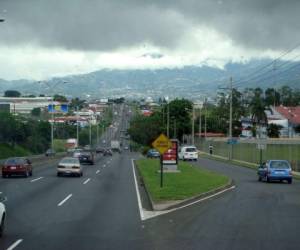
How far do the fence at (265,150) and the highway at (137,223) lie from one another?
1136 inches

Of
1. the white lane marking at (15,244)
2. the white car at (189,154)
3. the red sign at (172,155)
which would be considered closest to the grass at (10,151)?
the white car at (189,154)

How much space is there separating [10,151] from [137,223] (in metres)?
64.7

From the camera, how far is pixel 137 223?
1855cm

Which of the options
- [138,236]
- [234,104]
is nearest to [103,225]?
[138,236]

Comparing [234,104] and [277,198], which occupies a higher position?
[234,104]

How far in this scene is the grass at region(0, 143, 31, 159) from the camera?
254ft

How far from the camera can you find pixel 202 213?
21.5 metres

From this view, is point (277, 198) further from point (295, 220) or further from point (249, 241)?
point (249, 241)

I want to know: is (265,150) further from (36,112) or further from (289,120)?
(36,112)

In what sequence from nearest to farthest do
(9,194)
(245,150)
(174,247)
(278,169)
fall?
(174,247) < (9,194) < (278,169) < (245,150)

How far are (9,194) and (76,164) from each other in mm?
15873

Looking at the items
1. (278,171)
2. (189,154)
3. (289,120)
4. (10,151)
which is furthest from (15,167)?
(289,120)

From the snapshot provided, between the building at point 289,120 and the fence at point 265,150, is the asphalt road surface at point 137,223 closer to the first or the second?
the fence at point 265,150

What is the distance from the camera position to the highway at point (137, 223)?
48.3 ft
